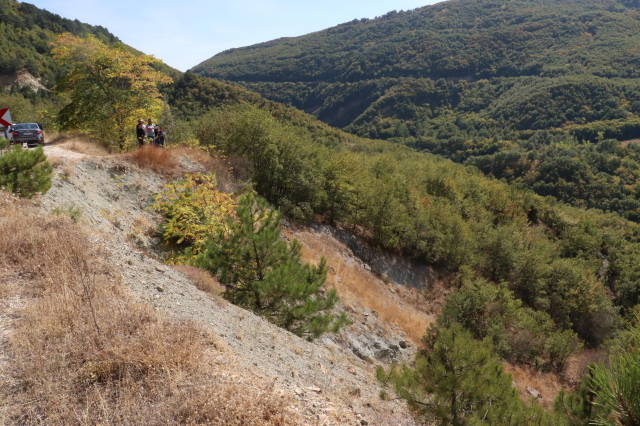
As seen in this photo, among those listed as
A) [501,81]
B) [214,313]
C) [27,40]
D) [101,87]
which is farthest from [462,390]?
[501,81]

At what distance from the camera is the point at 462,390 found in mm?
5840

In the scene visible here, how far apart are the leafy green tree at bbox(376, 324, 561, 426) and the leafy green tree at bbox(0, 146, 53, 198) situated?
346 inches

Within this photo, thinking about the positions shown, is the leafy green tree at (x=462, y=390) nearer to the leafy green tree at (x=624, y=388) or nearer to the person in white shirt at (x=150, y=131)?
the leafy green tree at (x=624, y=388)

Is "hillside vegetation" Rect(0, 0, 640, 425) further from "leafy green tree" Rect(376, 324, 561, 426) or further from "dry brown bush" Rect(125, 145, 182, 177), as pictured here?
"dry brown bush" Rect(125, 145, 182, 177)

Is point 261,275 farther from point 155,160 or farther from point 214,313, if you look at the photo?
point 155,160

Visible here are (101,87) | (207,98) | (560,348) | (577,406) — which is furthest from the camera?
(207,98)

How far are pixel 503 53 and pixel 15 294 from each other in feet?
704

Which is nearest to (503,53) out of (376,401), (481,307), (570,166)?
(570,166)

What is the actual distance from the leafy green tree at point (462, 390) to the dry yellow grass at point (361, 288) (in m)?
7.93

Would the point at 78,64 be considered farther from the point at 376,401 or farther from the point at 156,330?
Answer: the point at 376,401

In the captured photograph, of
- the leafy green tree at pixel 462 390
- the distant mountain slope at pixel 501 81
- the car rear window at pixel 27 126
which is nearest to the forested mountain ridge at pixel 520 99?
the distant mountain slope at pixel 501 81

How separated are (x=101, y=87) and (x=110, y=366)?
1536 cm

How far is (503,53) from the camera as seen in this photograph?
171625mm

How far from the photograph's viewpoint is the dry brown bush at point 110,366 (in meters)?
3.32
